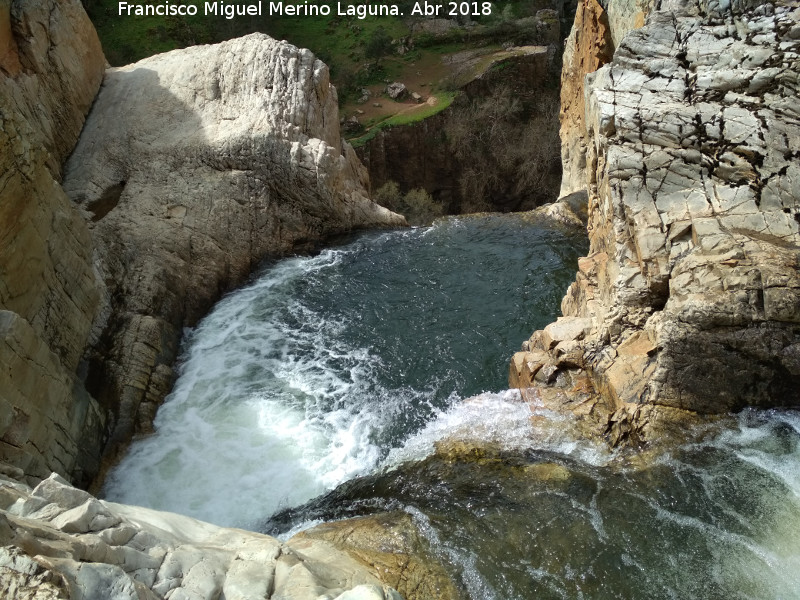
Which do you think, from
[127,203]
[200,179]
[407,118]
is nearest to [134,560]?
[127,203]

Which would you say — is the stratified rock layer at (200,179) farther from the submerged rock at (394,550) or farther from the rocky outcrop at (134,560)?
the rocky outcrop at (134,560)

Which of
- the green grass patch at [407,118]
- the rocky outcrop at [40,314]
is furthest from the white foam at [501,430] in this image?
→ the green grass patch at [407,118]

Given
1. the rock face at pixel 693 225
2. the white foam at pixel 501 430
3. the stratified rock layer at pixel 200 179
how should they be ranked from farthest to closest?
the stratified rock layer at pixel 200 179 → the white foam at pixel 501 430 → the rock face at pixel 693 225

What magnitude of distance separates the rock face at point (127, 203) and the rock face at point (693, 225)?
23.8 feet

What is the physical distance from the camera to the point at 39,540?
4.28 meters

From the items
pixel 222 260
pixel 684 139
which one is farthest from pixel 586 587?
pixel 222 260

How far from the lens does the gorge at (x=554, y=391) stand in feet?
19.4

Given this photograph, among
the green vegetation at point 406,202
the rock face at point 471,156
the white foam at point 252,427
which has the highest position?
the rock face at point 471,156

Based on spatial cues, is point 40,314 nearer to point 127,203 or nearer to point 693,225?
point 127,203

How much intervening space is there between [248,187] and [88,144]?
4.66 meters

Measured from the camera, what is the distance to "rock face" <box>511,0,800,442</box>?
799cm

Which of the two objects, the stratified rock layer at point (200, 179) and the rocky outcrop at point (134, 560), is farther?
the stratified rock layer at point (200, 179)

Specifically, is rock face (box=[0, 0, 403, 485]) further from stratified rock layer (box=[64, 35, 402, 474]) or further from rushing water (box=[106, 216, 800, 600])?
rushing water (box=[106, 216, 800, 600])

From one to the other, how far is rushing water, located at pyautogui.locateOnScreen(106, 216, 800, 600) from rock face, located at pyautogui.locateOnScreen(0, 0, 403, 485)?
96 cm
